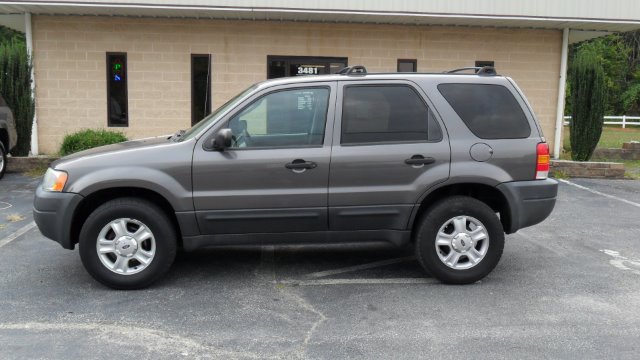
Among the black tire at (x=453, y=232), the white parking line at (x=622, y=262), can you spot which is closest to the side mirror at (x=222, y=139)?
the black tire at (x=453, y=232)

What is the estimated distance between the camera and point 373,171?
5129 millimetres

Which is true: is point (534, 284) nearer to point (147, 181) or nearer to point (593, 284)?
point (593, 284)

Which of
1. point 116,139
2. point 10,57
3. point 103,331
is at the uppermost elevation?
point 10,57

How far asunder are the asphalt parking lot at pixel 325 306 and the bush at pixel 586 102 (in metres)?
6.63

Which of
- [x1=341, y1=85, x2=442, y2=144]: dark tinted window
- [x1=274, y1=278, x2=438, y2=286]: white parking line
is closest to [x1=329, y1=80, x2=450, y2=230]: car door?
[x1=341, y1=85, x2=442, y2=144]: dark tinted window

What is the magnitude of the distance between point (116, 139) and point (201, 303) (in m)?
8.08

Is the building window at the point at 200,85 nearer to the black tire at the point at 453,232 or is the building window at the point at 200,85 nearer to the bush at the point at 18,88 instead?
the bush at the point at 18,88

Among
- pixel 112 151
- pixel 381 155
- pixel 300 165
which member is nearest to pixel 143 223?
pixel 112 151

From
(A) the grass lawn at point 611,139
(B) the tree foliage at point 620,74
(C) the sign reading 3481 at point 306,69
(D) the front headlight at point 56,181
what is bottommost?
(A) the grass lawn at point 611,139

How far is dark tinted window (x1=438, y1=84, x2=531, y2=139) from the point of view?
5.31 metres

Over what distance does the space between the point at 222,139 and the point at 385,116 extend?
1.46 metres

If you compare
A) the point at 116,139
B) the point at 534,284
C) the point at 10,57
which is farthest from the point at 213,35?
the point at 534,284

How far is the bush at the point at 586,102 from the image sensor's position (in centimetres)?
1260

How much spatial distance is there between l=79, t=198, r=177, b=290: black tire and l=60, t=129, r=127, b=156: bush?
7.15 m
